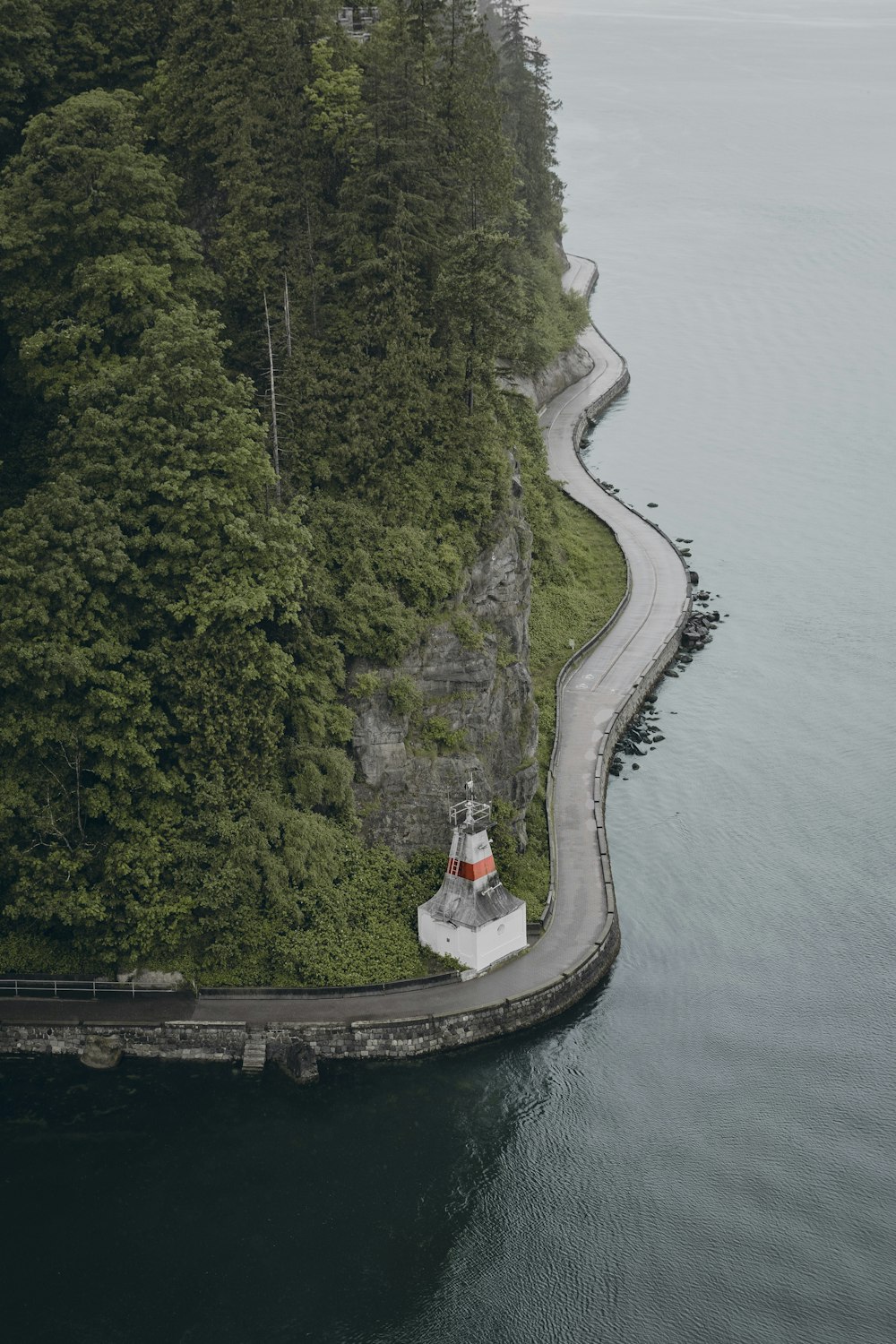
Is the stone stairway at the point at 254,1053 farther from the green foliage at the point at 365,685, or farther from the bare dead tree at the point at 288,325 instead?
the bare dead tree at the point at 288,325

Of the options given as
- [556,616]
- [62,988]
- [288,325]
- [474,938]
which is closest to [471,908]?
[474,938]

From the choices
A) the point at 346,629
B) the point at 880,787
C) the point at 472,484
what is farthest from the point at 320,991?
the point at 880,787

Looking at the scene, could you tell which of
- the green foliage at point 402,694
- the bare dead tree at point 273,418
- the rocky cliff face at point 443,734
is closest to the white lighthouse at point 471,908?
the rocky cliff face at point 443,734

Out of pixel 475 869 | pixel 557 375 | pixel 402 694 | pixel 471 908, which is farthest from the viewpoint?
pixel 557 375

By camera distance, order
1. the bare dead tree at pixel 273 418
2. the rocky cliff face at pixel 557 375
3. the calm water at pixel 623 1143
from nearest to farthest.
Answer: the calm water at pixel 623 1143
the bare dead tree at pixel 273 418
the rocky cliff face at pixel 557 375

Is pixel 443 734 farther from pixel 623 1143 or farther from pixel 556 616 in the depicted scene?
pixel 556 616
